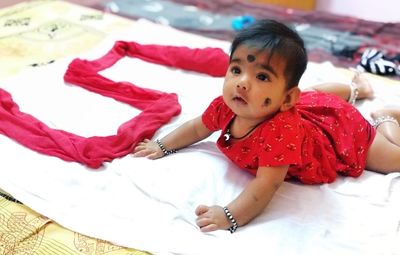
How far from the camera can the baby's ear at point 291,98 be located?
3.26ft

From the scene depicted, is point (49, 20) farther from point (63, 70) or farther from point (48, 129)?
point (48, 129)

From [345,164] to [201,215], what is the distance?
0.39m

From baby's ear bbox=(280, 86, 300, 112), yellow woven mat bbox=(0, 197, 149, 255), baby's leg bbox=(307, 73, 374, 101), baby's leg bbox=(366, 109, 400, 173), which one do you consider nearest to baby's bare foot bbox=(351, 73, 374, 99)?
baby's leg bbox=(307, 73, 374, 101)

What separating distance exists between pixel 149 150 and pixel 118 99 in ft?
1.07

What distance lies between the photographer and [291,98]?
1008mm

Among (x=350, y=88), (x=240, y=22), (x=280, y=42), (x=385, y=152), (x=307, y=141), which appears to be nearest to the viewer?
(x=280, y=42)

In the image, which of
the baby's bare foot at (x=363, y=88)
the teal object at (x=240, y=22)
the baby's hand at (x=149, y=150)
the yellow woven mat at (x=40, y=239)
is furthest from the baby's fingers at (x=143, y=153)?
the teal object at (x=240, y=22)

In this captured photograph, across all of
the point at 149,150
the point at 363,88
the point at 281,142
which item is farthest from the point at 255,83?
the point at 363,88

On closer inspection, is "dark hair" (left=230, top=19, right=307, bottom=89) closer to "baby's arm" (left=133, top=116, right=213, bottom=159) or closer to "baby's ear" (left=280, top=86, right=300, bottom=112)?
"baby's ear" (left=280, top=86, right=300, bottom=112)

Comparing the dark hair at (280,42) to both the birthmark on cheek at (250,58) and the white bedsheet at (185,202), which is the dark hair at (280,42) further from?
the white bedsheet at (185,202)

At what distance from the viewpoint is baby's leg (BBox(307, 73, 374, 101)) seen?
1.40 meters

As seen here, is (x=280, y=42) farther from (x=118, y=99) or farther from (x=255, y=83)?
(x=118, y=99)

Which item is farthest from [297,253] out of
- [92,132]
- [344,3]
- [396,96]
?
[344,3]

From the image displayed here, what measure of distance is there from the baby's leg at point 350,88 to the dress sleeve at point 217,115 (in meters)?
0.38
